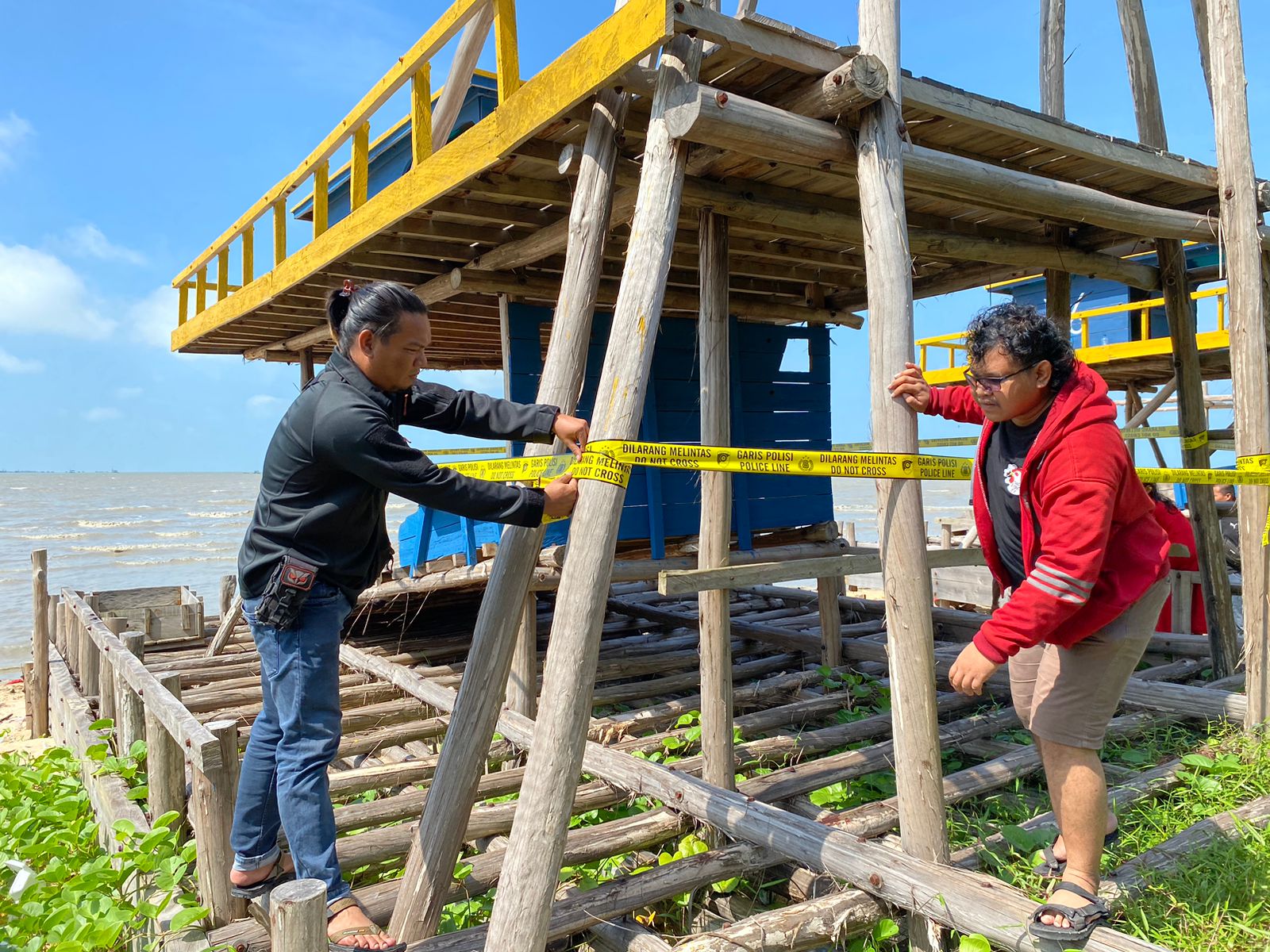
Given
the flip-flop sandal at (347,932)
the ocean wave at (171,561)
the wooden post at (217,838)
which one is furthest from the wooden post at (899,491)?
the ocean wave at (171,561)

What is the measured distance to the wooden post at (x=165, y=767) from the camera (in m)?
4.00

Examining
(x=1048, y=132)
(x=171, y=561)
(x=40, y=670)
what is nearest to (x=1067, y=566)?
(x=1048, y=132)

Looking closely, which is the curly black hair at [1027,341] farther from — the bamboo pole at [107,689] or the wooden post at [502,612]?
the bamboo pole at [107,689]

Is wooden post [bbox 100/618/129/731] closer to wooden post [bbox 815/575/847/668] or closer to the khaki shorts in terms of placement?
wooden post [bbox 815/575/847/668]

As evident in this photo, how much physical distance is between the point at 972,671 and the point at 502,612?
70.6 inches

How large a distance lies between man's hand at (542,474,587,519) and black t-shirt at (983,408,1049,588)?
1668mm

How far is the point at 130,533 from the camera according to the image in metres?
42.4

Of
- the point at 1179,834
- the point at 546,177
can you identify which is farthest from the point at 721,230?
the point at 1179,834

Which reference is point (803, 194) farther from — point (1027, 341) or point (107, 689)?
point (107, 689)

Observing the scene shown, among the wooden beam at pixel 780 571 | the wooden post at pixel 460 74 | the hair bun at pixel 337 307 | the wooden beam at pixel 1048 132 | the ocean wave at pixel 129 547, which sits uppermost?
the wooden post at pixel 460 74

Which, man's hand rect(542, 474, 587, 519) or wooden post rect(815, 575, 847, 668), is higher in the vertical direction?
man's hand rect(542, 474, 587, 519)

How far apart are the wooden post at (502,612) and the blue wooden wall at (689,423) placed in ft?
9.02

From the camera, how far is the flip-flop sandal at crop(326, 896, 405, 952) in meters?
2.91

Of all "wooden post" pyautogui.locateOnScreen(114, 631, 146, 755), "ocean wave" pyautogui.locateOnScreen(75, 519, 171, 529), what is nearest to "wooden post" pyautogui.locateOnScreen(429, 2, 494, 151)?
"wooden post" pyautogui.locateOnScreen(114, 631, 146, 755)
